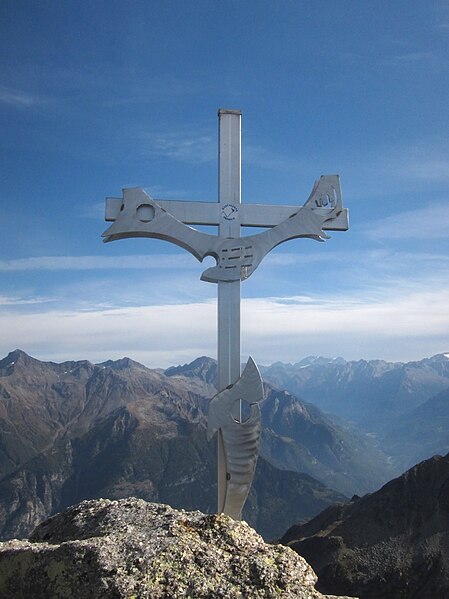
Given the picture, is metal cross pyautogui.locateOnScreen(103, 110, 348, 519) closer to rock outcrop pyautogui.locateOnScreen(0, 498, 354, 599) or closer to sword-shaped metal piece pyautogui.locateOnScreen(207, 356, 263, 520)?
sword-shaped metal piece pyautogui.locateOnScreen(207, 356, 263, 520)

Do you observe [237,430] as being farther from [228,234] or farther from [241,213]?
[241,213]

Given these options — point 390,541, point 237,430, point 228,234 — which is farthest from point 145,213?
point 390,541

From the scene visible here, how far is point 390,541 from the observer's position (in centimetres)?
6303

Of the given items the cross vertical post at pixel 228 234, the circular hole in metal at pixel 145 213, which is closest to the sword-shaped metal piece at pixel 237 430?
the cross vertical post at pixel 228 234

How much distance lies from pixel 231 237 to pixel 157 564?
29.9 ft

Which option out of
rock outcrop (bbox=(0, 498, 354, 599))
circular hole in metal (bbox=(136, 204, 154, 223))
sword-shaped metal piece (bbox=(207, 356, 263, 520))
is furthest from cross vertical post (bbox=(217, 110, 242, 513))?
rock outcrop (bbox=(0, 498, 354, 599))

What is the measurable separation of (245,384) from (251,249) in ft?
8.98

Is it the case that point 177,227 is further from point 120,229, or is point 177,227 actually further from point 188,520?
point 188,520

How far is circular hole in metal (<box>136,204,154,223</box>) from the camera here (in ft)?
43.0

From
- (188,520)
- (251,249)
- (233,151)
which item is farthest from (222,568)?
(233,151)

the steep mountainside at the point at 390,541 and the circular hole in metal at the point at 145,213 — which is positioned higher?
the circular hole in metal at the point at 145,213

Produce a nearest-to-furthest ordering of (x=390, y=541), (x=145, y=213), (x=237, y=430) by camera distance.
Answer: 1. (x=237, y=430)
2. (x=145, y=213)
3. (x=390, y=541)

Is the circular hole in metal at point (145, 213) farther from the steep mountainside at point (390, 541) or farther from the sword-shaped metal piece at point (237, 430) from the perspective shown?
the steep mountainside at point (390, 541)

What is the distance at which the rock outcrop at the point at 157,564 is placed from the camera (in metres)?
4.86
